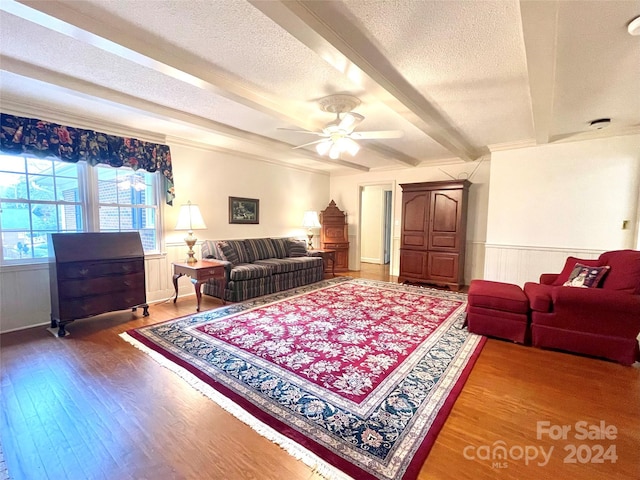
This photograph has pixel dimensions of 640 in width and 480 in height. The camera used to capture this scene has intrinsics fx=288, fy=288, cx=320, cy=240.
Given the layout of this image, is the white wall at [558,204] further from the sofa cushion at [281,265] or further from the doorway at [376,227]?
the doorway at [376,227]

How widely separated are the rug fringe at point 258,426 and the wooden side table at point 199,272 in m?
1.32

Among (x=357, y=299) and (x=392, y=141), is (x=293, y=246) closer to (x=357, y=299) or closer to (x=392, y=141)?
(x=357, y=299)

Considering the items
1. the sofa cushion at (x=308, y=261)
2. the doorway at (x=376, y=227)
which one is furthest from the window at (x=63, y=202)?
the doorway at (x=376, y=227)

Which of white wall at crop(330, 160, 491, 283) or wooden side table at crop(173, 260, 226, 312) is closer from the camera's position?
wooden side table at crop(173, 260, 226, 312)

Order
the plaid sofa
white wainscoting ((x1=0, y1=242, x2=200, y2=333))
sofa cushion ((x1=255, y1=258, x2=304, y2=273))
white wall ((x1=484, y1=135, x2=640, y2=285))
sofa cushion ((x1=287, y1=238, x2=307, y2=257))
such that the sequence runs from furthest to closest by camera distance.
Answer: sofa cushion ((x1=287, y1=238, x2=307, y2=257)), sofa cushion ((x1=255, y1=258, x2=304, y2=273)), the plaid sofa, white wall ((x1=484, y1=135, x2=640, y2=285)), white wainscoting ((x1=0, y1=242, x2=200, y2=333))

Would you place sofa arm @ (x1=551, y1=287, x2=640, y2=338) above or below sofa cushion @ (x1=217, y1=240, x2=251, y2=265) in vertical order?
below

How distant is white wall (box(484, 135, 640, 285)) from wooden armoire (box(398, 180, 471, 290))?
0.51m

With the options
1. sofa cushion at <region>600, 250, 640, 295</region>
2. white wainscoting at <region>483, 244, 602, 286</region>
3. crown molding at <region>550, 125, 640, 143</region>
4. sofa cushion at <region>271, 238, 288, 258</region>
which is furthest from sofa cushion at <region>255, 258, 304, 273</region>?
crown molding at <region>550, 125, 640, 143</region>

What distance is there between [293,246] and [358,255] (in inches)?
84.5

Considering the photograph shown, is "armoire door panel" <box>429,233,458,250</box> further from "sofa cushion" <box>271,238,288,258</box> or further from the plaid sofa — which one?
"sofa cushion" <box>271,238,288,258</box>

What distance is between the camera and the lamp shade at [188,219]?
4.13 m

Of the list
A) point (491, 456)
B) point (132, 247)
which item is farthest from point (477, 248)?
point (132, 247)

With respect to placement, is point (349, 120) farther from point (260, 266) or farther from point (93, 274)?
point (93, 274)

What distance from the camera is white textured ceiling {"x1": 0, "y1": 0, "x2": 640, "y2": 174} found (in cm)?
171
